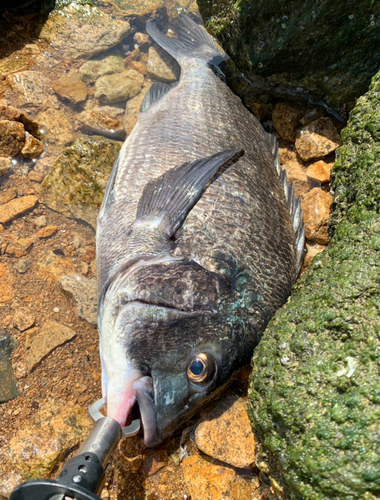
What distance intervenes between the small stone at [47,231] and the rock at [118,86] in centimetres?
226

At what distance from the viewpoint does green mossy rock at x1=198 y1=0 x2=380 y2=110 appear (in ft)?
11.0

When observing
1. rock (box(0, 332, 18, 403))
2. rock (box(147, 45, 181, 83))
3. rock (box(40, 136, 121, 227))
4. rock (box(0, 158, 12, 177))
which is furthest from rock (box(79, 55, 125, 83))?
rock (box(0, 332, 18, 403))

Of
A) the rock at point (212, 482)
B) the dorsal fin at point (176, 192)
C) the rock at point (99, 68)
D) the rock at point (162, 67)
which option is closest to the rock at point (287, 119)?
the dorsal fin at point (176, 192)

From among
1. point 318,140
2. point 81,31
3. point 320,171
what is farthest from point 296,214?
point 81,31

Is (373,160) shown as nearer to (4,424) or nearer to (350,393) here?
(350,393)

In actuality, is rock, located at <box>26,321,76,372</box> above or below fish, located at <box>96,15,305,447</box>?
below

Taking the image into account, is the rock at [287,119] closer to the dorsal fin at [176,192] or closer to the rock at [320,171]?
the rock at [320,171]

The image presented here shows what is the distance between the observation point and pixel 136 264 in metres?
2.68

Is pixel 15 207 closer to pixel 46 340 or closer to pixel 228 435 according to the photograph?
pixel 46 340

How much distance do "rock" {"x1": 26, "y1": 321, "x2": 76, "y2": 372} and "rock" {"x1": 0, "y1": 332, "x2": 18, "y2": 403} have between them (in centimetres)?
15

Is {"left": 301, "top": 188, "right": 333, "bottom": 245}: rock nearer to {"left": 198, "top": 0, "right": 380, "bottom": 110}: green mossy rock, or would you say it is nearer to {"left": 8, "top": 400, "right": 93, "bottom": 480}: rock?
{"left": 198, "top": 0, "right": 380, "bottom": 110}: green mossy rock

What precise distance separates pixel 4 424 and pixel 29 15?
561 centimetres

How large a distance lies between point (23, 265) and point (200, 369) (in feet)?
7.34

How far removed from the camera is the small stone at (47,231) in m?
3.94
